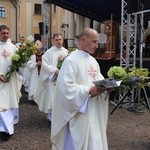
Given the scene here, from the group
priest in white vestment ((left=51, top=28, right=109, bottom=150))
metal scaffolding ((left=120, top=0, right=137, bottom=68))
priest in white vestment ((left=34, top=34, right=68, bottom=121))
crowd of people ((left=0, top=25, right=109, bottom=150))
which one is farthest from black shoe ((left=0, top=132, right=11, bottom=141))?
metal scaffolding ((left=120, top=0, right=137, bottom=68))

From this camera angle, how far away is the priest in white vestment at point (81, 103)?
4344 mm

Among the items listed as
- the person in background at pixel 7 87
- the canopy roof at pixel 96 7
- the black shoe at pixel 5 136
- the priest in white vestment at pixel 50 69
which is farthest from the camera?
the canopy roof at pixel 96 7

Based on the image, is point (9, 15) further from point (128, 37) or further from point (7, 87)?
point (7, 87)

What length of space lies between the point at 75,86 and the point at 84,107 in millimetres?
254

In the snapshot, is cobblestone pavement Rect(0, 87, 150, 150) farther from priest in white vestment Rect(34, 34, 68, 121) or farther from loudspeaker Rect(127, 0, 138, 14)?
loudspeaker Rect(127, 0, 138, 14)

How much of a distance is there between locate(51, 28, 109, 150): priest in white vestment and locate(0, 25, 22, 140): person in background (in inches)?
98.3

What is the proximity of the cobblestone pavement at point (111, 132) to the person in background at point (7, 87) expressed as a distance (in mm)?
340

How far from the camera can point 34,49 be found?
24.8 feet

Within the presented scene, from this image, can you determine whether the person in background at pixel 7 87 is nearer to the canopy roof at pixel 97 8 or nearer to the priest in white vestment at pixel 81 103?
the priest in white vestment at pixel 81 103

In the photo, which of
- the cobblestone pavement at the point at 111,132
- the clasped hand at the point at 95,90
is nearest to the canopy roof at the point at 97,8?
the cobblestone pavement at the point at 111,132

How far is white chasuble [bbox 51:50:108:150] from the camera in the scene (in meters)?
4.34

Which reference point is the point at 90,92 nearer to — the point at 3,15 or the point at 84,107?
the point at 84,107

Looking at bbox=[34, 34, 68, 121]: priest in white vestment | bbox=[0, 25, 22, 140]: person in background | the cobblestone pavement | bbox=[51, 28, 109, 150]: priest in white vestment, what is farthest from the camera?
bbox=[34, 34, 68, 121]: priest in white vestment

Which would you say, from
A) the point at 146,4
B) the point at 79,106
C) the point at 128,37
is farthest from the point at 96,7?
the point at 79,106
